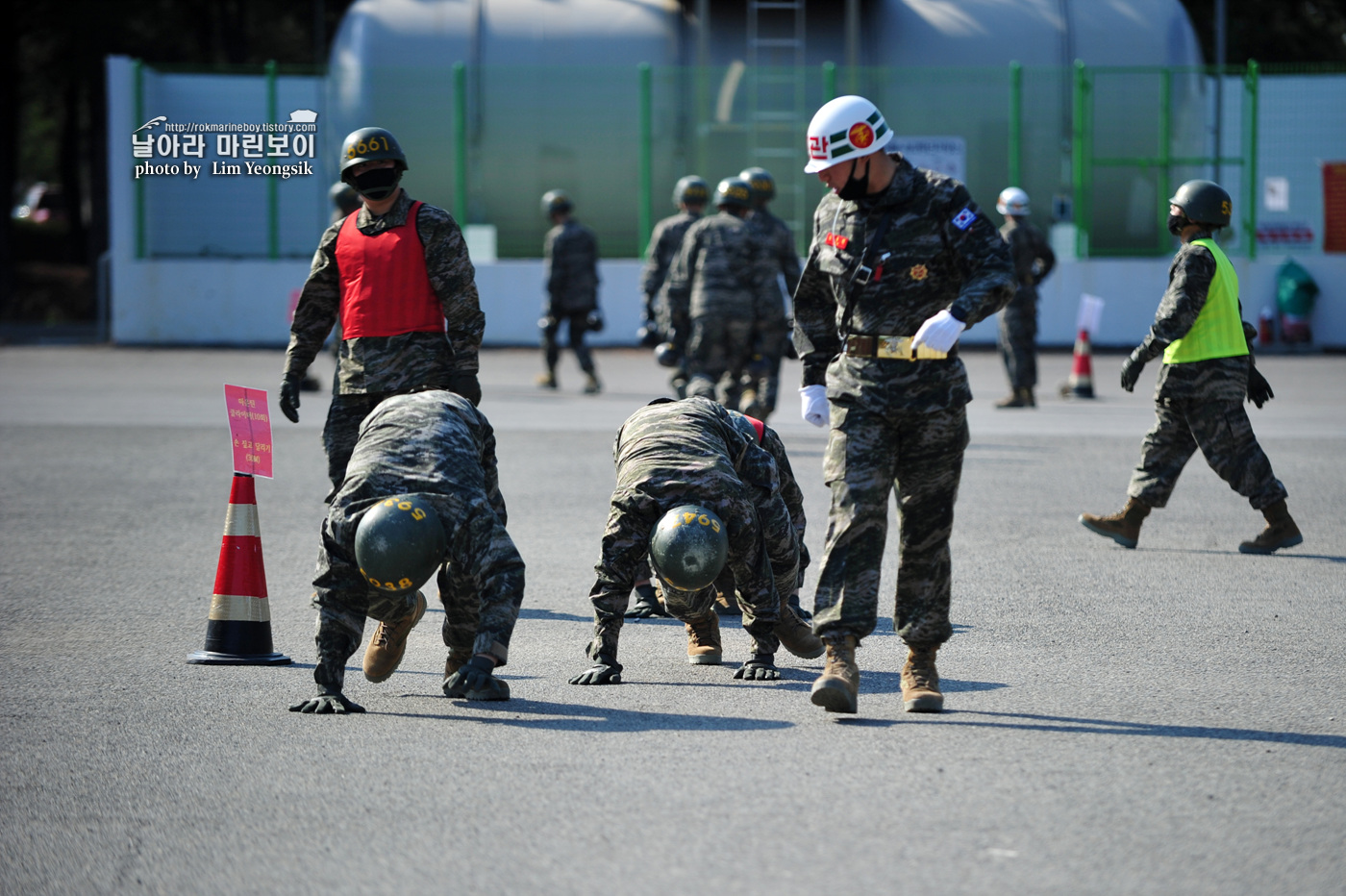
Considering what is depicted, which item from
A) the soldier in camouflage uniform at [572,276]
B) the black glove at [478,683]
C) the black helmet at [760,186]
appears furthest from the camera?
the soldier in camouflage uniform at [572,276]

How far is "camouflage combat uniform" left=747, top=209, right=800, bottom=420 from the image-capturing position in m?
12.5

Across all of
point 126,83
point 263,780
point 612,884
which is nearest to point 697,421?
point 263,780

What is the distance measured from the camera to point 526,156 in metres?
24.8

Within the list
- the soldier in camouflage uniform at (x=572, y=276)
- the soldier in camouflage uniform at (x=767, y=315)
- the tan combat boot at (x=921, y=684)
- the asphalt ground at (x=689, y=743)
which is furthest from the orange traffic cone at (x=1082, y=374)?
the tan combat boot at (x=921, y=684)

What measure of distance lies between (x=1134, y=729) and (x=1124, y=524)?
3901 mm

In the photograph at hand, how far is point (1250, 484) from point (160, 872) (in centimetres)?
650

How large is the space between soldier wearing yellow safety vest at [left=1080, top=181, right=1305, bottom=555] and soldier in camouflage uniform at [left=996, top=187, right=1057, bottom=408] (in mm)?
6762

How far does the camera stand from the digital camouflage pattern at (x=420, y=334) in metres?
7.04

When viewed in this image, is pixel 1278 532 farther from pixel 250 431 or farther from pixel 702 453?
pixel 250 431

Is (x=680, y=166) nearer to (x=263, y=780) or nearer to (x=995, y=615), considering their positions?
(x=995, y=615)

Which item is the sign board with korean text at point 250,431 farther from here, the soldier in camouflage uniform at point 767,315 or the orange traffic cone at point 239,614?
the soldier in camouflage uniform at point 767,315

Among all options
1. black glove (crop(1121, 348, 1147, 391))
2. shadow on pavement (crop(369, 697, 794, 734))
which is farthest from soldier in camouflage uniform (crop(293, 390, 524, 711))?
black glove (crop(1121, 348, 1147, 391))

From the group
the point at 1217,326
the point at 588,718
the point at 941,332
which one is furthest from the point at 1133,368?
the point at 588,718

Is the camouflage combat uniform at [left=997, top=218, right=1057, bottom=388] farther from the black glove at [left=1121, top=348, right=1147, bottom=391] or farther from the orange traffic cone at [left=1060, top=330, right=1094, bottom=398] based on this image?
the black glove at [left=1121, top=348, right=1147, bottom=391]
